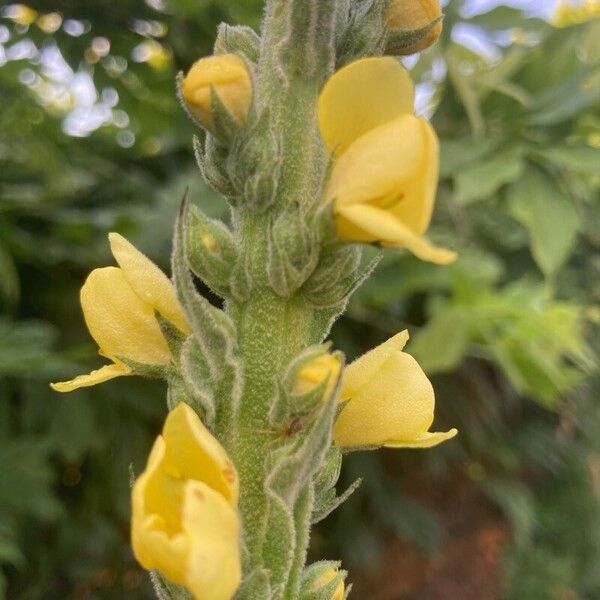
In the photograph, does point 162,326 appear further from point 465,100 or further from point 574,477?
point 574,477

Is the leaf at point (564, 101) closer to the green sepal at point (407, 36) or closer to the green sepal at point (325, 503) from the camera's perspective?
the green sepal at point (407, 36)

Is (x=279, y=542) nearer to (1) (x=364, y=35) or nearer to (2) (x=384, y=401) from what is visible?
(2) (x=384, y=401)

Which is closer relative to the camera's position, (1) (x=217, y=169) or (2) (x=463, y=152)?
(1) (x=217, y=169)

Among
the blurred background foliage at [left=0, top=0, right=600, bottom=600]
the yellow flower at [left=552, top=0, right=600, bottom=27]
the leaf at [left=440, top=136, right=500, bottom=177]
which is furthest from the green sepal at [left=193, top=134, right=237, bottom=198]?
the yellow flower at [left=552, top=0, right=600, bottom=27]

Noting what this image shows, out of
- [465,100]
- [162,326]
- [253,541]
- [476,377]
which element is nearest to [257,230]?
[162,326]

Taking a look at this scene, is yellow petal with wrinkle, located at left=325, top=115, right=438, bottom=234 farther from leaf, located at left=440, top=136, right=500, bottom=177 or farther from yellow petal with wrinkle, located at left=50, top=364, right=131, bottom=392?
leaf, located at left=440, top=136, right=500, bottom=177

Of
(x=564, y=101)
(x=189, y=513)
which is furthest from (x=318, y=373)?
(x=564, y=101)
